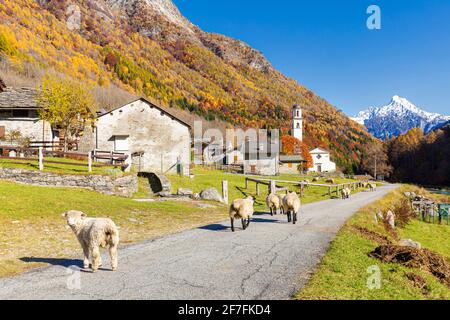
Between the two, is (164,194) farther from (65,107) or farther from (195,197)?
(65,107)

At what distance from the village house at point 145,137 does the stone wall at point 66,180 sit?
59.9 feet

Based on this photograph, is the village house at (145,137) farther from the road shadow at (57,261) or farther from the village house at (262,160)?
the village house at (262,160)

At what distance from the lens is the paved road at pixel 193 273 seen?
705cm

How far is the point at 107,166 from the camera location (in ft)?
98.6

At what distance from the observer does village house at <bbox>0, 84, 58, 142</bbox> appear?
4012 cm

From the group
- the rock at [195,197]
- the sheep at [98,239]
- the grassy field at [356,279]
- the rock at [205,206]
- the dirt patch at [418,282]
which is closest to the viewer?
the grassy field at [356,279]

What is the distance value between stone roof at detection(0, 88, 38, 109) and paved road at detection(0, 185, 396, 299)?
35849 millimetres

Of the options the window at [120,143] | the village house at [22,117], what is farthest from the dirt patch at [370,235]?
the village house at [22,117]

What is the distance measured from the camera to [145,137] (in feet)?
144

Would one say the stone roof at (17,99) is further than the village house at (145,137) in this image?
No

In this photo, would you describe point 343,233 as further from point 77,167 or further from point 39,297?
point 77,167

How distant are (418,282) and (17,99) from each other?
45731mm

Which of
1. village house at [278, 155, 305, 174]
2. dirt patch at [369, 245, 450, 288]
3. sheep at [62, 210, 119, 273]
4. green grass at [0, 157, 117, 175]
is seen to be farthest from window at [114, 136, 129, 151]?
village house at [278, 155, 305, 174]
